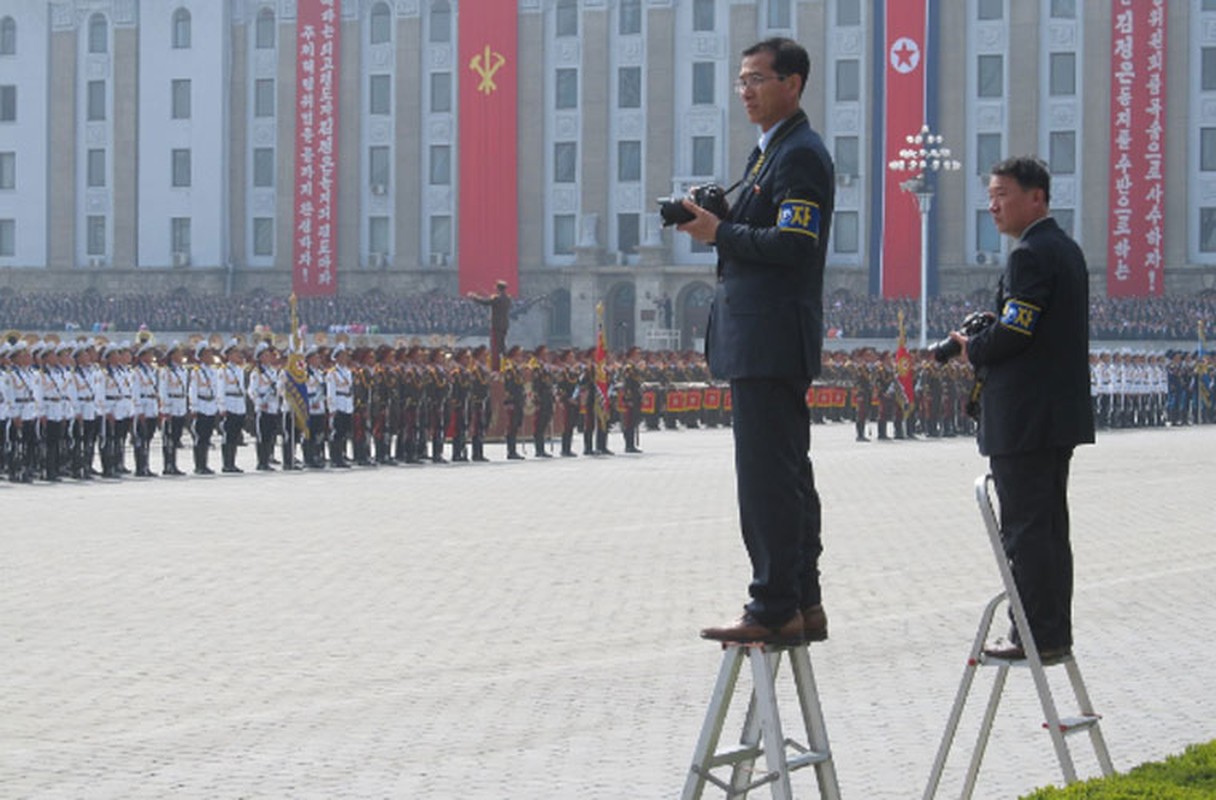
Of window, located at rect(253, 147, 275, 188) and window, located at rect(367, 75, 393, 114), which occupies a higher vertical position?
window, located at rect(367, 75, 393, 114)

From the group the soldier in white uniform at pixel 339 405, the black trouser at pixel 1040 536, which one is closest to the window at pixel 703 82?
the soldier in white uniform at pixel 339 405

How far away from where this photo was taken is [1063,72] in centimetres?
7006

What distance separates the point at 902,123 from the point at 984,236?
4864mm

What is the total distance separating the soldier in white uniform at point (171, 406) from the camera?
28.5 m

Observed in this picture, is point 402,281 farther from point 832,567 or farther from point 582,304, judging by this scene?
point 832,567

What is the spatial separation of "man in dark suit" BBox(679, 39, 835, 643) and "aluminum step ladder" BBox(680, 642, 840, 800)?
0.25 ft

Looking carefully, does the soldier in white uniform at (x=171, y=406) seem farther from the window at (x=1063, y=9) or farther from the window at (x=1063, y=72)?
the window at (x=1063, y=9)

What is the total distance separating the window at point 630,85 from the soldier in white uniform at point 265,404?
46.5 metres

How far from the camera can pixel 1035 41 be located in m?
70.1

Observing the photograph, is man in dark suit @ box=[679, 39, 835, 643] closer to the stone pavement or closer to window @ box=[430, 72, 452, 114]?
the stone pavement

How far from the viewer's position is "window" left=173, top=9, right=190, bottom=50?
80.3 m

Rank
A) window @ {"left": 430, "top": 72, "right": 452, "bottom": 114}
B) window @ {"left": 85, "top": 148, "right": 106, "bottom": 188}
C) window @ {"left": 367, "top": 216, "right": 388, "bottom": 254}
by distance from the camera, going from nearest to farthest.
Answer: window @ {"left": 430, "top": 72, "right": 452, "bottom": 114}, window @ {"left": 367, "top": 216, "right": 388, "bottom": 254}, window @ {"left": 85, "top": 148, "right": 106, "bottom": 188}

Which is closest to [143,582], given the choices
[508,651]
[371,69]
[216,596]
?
[216,596]

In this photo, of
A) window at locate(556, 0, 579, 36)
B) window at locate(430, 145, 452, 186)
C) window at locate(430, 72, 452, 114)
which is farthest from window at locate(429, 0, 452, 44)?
window at locate(556, 0, 579, 36)
